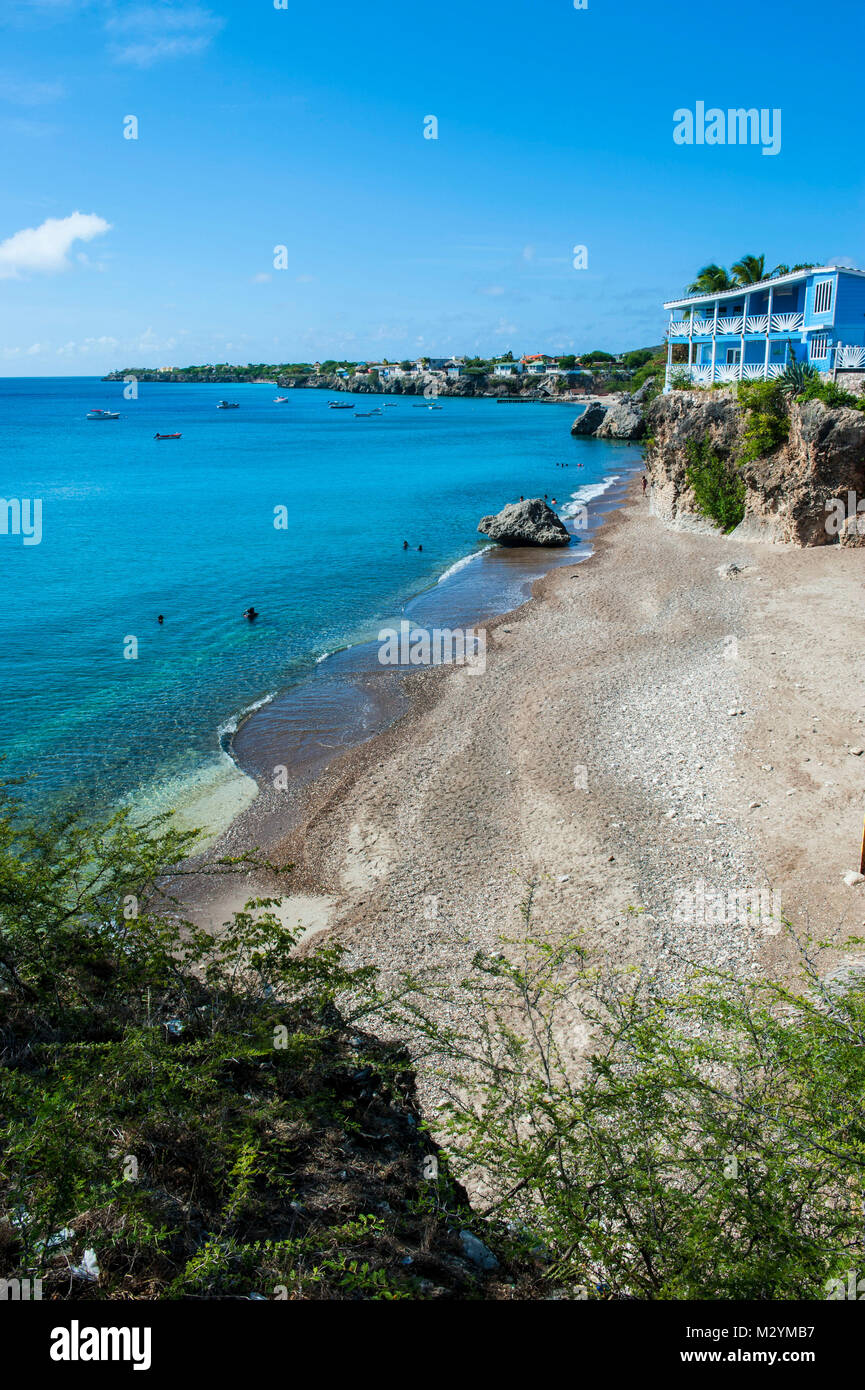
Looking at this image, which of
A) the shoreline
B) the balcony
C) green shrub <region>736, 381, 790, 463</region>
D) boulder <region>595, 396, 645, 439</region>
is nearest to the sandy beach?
the shoreline

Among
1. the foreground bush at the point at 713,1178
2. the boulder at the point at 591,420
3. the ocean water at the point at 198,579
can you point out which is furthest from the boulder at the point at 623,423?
the foreground bush at the point at 713,1178

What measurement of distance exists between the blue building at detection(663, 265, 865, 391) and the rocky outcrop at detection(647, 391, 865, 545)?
6.75ft

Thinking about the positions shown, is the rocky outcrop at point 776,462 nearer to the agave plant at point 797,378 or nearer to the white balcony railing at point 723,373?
the agave plant at point 797,378

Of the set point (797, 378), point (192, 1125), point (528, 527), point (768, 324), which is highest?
point (768, 324)

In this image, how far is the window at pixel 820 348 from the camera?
3612 centimetres

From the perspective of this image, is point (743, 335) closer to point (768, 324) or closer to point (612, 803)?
point (768, 324)

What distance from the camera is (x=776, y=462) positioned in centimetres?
3438

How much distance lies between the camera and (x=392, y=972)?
12.4 meters

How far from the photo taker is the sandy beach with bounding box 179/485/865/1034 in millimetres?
12945

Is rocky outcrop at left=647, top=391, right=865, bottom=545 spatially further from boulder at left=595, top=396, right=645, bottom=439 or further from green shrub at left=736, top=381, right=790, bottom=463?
boulder at left=595, top=396, right=645, bottom=439

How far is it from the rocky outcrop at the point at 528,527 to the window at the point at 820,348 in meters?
14.6

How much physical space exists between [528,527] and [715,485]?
1049 centimetres

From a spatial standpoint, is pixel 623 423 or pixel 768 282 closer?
pixel 768 282

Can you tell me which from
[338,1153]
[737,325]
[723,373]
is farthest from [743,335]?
[338,1153]
